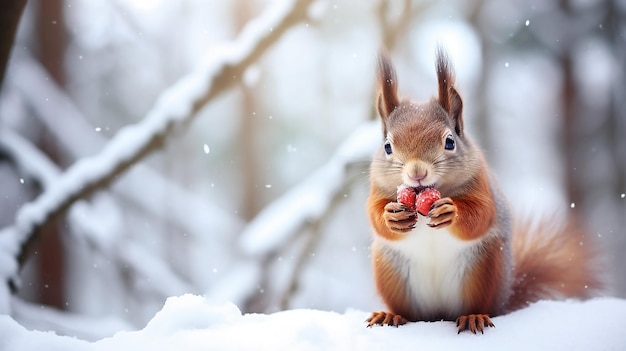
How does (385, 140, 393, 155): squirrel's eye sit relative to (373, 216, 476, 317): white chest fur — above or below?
above

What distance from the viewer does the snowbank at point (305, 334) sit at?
86 cm

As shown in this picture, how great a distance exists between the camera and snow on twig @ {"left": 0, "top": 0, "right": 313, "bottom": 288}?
154 centimetres

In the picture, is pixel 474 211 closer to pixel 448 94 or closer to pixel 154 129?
pixel 448 94

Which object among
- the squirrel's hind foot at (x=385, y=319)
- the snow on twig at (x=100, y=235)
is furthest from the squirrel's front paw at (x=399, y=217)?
the snow on twig at (x=100, y=235)

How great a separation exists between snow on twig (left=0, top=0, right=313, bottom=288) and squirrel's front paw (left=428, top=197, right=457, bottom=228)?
89 centimetres

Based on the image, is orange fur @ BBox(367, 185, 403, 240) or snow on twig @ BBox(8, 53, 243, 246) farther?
snow on twig @ BBox(8, 53, 243, 246)

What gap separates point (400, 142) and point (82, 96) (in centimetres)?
232

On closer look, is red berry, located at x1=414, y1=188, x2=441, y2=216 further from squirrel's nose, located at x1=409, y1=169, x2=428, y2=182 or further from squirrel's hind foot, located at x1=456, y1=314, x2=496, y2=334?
squirrel's hind foot, located at x1=456, y1=314, x2=496, y2=334

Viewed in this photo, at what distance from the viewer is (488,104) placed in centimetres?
207

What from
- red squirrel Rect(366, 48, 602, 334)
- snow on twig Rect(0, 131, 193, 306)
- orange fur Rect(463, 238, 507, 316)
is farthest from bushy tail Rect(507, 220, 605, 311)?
snow on twig Rect(0, 131, 193, 306)

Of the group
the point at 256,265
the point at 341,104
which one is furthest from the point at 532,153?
the point at 256,265

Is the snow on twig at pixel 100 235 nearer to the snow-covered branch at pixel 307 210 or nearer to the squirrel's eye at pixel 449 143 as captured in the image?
the snow-covered branch at pixel 307 210

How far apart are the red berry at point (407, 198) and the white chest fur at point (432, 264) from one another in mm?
87

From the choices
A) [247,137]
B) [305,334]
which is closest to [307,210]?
[305,334]
